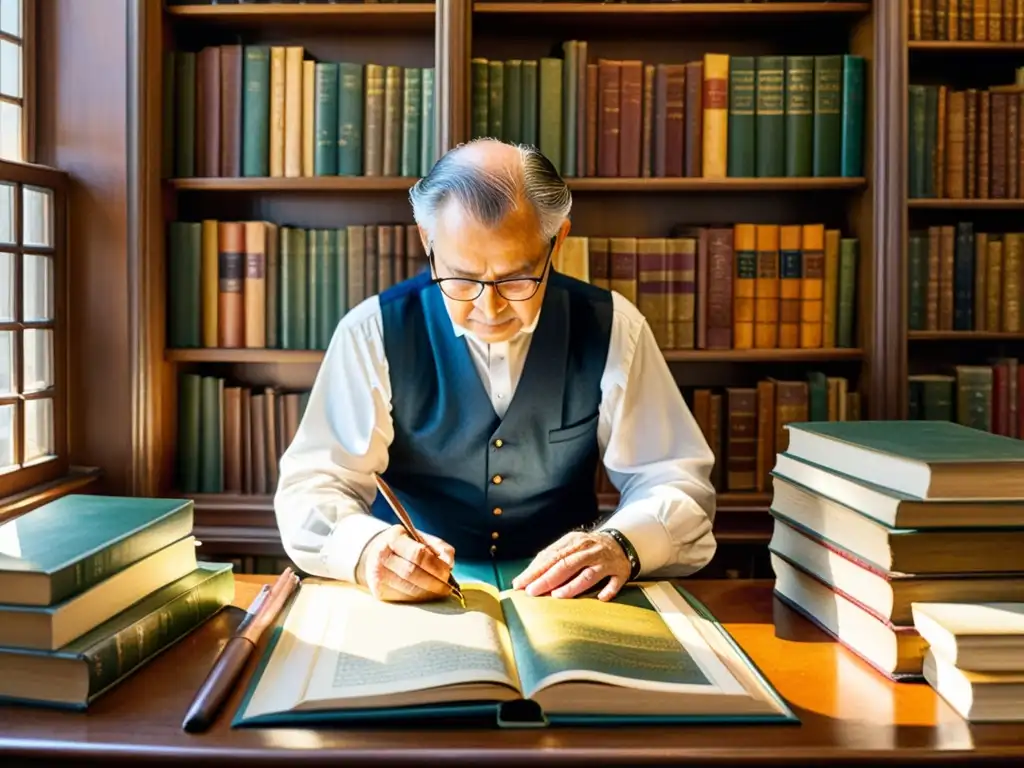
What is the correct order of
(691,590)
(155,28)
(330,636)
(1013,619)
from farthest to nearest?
1. (155,28)
2. (691,590)
3. (330,636)
4. (1013,619)

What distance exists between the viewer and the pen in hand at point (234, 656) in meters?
0.91

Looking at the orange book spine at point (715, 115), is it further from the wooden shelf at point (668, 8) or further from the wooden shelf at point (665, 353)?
the wooden shelf at point (665, 353)

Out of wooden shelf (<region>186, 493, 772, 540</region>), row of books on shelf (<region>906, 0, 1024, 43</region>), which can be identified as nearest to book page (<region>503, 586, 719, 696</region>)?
wooden shelf (<region>186, 493, 772, 540</region>)

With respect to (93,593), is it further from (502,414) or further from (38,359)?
(38,359)

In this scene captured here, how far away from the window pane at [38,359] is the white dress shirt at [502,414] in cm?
91

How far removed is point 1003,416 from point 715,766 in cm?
208

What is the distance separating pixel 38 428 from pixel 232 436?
18.1 inches

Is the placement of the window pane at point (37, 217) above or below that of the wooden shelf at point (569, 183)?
below

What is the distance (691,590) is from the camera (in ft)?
4.62

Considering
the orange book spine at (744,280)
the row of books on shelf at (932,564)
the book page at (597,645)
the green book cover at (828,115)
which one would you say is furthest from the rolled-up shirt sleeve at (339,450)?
the green book cover at (828,115)

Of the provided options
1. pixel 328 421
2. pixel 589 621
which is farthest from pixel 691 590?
pixel 328 421

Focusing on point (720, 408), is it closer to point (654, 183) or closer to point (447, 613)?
point (654, 183)

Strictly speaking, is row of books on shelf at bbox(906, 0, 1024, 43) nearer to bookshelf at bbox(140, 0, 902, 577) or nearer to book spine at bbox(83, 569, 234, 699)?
bookshelf at bbox(140, 0, 902, 577)

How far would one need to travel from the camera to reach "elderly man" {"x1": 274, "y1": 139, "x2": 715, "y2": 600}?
153 cm
